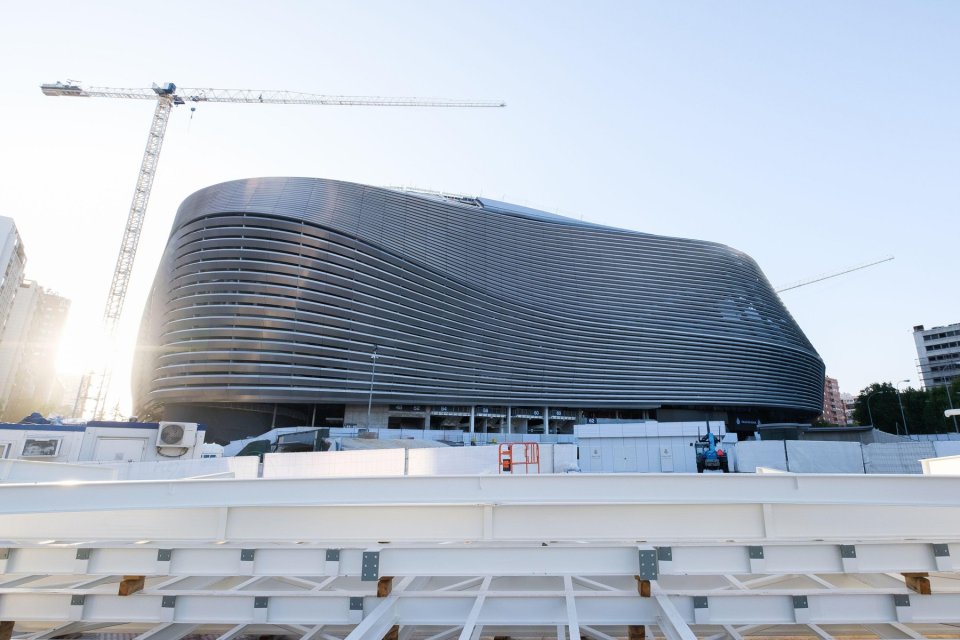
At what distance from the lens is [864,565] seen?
620 centimetres

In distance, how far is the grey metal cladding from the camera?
60.8 meters

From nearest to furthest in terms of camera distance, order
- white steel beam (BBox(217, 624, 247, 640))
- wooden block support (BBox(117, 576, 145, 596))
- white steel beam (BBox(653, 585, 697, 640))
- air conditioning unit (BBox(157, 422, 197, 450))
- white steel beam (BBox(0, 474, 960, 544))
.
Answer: white steel beam (BBox(653, 585, 697, 640)) → white steel beam (BBox(0, 474, 960, 544)) → wooden block support (BBox(117, 576, 145, 596)) → white steel beam (BBox(217, 624, 247, 640)) → air conditioning unit (BBox(157, 422, 197, 450))

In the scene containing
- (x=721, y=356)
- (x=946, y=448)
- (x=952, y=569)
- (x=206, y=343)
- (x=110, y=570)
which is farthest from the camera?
(x=721, y=356)

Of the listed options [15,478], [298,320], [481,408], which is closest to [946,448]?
[15,478]

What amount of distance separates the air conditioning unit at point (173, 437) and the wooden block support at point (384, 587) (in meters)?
31.9

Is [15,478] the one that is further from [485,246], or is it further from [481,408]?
[485,246]

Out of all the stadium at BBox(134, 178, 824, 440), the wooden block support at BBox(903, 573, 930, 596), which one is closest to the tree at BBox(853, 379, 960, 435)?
the stadium at BBox(134, 178, 824, 440)

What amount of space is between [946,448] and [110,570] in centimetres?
3528

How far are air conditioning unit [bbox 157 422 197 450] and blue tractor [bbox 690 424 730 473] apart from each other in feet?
→ 112

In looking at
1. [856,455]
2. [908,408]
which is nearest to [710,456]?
[856,455]

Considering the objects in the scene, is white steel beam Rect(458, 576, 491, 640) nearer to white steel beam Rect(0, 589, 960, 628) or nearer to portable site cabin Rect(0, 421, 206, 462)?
white steel beam Rect(0, 589, 960, 628)

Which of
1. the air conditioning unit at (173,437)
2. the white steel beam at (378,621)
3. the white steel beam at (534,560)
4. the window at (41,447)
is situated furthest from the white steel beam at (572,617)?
the window at (41,447)

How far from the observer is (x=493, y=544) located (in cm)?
689

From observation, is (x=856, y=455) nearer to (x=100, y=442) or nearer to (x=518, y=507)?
(x=518, y=507)
